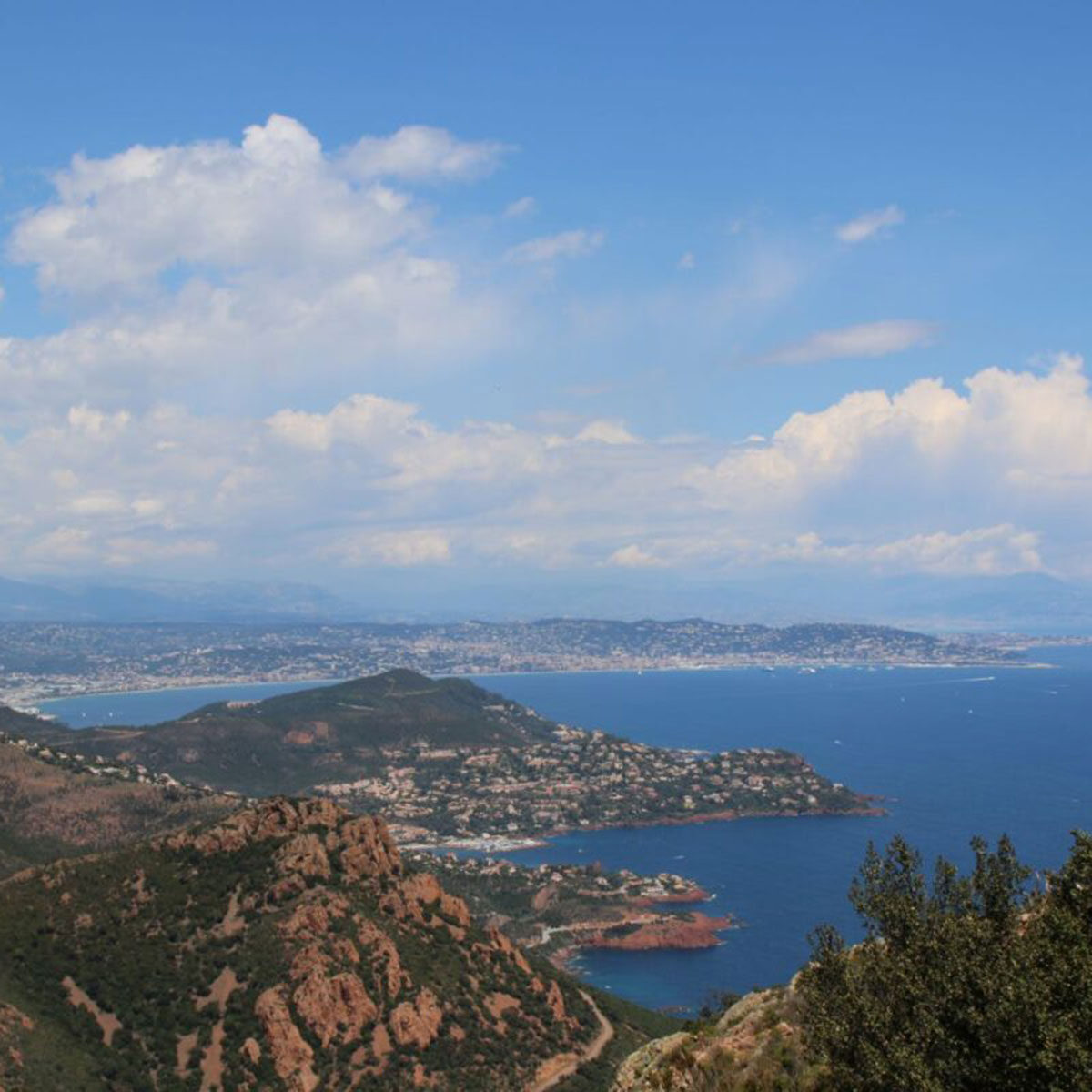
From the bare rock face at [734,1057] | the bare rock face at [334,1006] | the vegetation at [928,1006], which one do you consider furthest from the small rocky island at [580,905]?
the vegetation at [928,1006]

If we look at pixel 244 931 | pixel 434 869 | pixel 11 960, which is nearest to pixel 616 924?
pixel 434 869

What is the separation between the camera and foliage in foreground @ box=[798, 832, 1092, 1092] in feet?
62.8

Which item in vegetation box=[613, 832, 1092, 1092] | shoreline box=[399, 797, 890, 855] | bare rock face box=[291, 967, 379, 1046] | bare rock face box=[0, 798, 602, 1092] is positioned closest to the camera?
vegetation box=[613, 832, 1092, 1092]

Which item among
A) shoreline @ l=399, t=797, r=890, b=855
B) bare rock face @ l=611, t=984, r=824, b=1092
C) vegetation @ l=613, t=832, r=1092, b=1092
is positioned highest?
vegetation @ l=613, t=832, r=1092, b=1092

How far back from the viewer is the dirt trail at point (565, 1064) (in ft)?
197

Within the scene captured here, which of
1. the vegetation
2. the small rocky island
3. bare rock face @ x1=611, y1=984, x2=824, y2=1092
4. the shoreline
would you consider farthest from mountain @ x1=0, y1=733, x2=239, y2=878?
the vegetation

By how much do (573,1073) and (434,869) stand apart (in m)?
68.1

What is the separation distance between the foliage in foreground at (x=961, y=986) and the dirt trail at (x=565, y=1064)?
127ft

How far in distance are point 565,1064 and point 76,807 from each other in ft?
213

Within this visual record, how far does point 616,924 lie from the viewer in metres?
117

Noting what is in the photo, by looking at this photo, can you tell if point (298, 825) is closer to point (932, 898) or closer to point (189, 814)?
point (189, 814)

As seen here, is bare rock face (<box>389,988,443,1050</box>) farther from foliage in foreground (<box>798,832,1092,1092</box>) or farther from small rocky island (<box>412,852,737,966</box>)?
small rocky island (<box>412,852,737,966</box>)

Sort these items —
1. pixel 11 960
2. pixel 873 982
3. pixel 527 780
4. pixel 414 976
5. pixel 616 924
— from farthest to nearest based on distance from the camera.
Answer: pixel 527 780
pixel 616 924
pixel 414 976
pixel 11 960
pixel 873 982

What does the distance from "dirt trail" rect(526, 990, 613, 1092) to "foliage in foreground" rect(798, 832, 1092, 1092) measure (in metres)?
38.7
